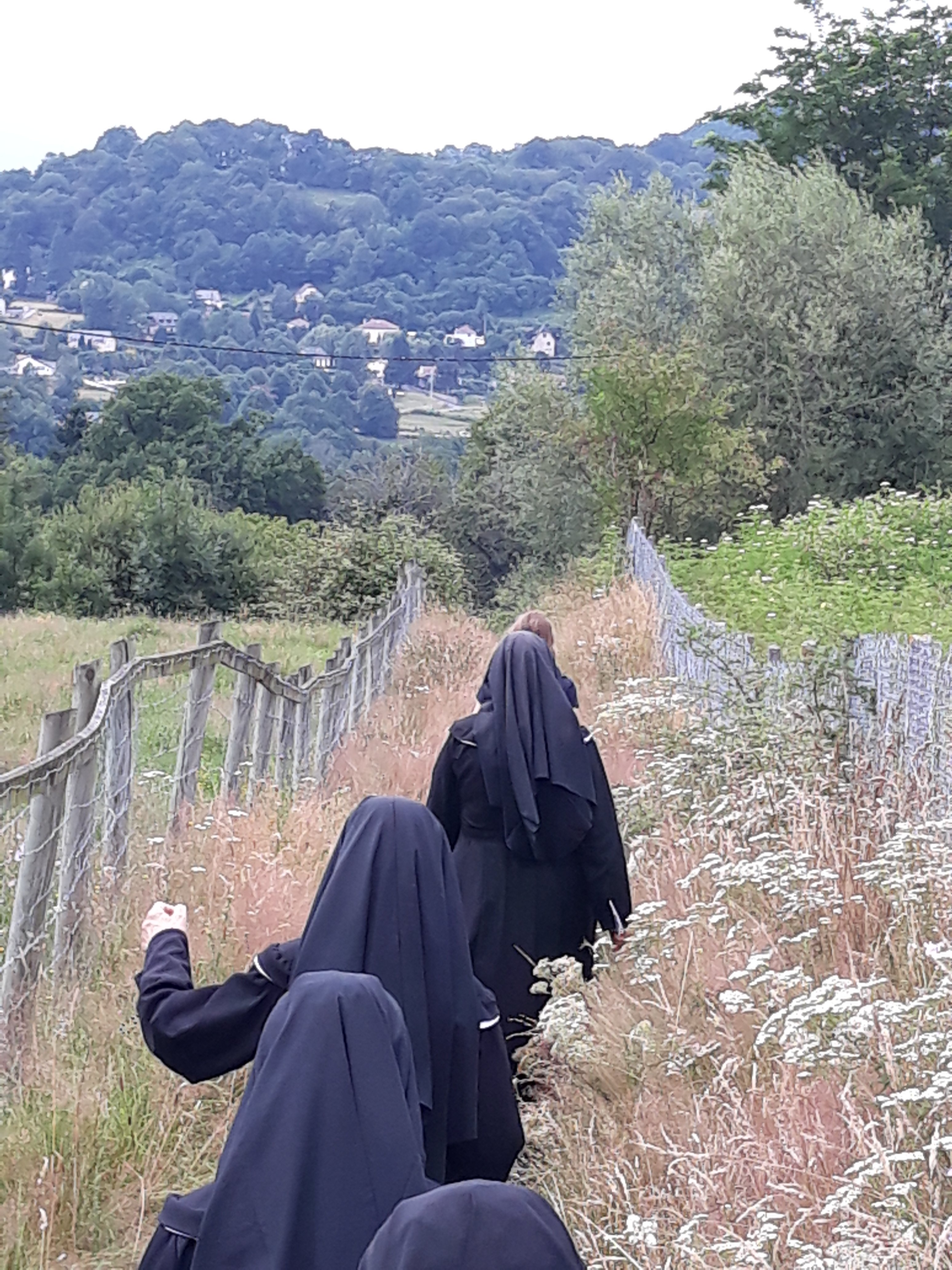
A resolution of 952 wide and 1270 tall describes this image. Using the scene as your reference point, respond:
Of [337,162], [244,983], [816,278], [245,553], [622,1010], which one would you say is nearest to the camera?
[244,983]

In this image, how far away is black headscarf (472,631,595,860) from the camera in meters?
5.30

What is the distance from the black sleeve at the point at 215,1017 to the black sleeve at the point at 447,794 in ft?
7.12

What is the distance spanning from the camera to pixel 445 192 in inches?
5802

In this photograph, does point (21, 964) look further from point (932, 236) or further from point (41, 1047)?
point (932, 236)

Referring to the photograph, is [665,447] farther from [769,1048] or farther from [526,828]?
[769,1048]

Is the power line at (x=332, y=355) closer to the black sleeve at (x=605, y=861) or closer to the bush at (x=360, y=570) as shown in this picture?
the bush at (x=360, y=570)

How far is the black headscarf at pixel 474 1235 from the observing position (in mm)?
1781

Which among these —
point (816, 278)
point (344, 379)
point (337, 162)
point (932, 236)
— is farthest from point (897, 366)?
point (337, 162)

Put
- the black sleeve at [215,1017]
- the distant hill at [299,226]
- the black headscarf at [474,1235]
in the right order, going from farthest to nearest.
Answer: the distant hill at [299,226], the black sleeve at [215,1017], the black headscarf at [474,1235]

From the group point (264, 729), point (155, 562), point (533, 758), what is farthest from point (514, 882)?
point (155, 562)

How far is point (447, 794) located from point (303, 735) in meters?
4.48

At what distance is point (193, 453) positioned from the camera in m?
58.9

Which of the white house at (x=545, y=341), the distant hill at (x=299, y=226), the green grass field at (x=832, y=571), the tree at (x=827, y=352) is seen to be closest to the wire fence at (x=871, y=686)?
the green grass field at (x=832, y=571)

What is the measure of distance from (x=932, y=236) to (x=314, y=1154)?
3390cm
